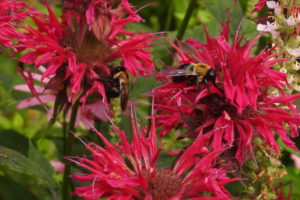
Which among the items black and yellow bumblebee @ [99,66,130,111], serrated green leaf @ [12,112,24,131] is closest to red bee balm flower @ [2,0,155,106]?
black and yellow bumblebee @ [99,66,130,111]

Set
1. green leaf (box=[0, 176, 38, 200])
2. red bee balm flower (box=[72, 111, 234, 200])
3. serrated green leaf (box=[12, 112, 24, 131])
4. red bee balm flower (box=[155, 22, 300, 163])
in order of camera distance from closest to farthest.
Result: red bee balm flower (box=[72, 111, 234, 200]) → red bee balm flower (box=[155, 22, 300, 163]) → green leaf (box=[0, 176, 38, 200]) → serrated green leaf (box=[12, 112, 24, 131])

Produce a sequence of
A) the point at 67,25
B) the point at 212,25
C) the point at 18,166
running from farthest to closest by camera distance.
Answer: the point at 212,25
the point at 67,25
the point at 18,166

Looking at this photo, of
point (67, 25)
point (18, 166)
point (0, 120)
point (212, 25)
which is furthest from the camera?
point (0, 120)

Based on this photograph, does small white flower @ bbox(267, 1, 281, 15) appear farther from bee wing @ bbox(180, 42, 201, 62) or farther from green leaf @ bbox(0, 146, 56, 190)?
green leaf @ bbox(0, 146, 56, 190)

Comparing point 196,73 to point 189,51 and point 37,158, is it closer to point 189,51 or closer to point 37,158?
point 189,51

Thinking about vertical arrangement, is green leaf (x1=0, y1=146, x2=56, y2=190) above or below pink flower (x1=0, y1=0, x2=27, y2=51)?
below

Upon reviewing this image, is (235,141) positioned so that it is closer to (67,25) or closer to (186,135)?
(186,135)

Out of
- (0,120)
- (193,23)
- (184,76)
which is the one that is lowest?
(0,120)

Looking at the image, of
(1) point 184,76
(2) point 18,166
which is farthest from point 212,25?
(2) point 18,166
